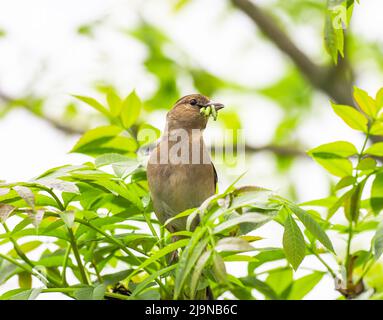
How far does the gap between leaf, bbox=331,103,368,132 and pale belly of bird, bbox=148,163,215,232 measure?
919 millimetres

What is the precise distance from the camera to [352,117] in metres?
2.50

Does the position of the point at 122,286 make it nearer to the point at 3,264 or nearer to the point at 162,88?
the point at 3,264

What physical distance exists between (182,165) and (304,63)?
2108 mm

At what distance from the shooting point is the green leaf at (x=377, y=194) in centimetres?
244

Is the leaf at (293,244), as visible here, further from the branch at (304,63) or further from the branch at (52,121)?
the branch at (52,121)

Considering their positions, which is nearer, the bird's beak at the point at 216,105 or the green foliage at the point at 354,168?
the green foliage at the point at 354,168

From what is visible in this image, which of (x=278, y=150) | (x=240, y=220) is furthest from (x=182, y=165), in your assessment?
(x=278, y=150)

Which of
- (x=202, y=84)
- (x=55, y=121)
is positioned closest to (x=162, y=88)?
(x=202, y=84)

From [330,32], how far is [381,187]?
2.09 feet

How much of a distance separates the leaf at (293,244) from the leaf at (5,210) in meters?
0.77

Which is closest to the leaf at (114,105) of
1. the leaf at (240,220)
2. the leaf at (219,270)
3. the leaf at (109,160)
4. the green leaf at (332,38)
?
the leaf at (109,160)

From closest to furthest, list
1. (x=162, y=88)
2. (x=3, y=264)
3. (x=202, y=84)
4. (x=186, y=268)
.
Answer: (x=186, y=268)
(x=3, y=264)
(x=162, y=88)
(x=202, y=84)

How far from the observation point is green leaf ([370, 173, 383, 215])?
2443mm

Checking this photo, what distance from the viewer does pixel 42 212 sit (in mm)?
1992
